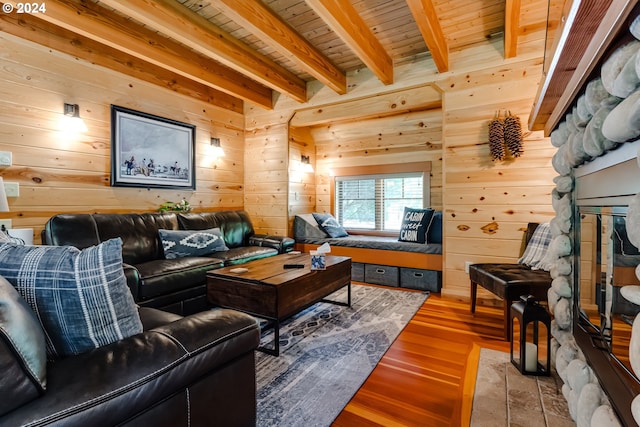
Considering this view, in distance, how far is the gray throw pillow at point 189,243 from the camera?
3047 millimetres

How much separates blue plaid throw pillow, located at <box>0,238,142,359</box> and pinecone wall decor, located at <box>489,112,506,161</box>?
3109 mm

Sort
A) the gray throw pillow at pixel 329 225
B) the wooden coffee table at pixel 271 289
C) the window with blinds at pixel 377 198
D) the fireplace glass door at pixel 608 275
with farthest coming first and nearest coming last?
the window with blinds at pixel 377 198 < the gray throw pillow at pixel 329 225 < the wooden coffee table at pixel 271 289 < the fireplace glass door at pixel 608 275

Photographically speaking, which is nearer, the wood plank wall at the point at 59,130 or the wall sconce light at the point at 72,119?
the wood plank wall at the point at 59,130

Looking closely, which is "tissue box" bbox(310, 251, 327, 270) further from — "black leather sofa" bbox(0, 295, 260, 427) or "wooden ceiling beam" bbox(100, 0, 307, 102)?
"wooden ceiling beam" bbox(100, 0, 307, 102)

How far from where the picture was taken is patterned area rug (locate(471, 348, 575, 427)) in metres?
1.40

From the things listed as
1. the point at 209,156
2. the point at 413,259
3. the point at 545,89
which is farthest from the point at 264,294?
the point at 209,156

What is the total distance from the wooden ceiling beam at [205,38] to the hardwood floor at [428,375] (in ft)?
9.72

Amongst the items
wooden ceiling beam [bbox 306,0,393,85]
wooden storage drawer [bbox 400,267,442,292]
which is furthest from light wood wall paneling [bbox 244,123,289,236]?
wooden storage drawer [bbox 400,267,442,292]

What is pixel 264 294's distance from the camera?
6.61ft

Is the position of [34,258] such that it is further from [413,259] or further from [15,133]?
[413,259]

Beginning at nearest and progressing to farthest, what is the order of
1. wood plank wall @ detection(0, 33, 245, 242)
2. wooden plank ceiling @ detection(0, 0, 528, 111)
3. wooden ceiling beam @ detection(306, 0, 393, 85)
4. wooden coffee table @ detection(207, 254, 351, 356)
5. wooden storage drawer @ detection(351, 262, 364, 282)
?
wooden coffee table @ detection(207, 254, 351, 356), wooden ceiling beam @ detection(306, 0, 393, 85), wooden plank ceiling @ detection(0, 0, 528, 111), wood plank wall @ detection(0, 33, 245, 242), wooden storage drawer @ detection(351, 262, 364, 282)

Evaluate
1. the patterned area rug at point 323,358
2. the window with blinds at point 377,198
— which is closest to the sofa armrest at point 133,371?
the patterned area rug at point 323,358

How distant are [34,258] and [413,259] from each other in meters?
3.33

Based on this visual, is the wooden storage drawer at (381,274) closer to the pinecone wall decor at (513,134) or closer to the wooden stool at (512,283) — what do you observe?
the wooden stool at (512,283)
